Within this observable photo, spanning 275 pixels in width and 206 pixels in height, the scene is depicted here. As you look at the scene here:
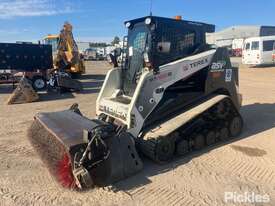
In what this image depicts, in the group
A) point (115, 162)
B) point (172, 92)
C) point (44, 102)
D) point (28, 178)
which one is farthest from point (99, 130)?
point (44, 102)

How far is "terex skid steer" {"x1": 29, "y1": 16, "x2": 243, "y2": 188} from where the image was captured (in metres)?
4.36

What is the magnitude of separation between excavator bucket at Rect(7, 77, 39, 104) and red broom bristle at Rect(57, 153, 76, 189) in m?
7.79

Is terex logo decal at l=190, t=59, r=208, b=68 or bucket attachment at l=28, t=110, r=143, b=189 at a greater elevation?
terex logo decal at l=190, t=59, r=208, b=68

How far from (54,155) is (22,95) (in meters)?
7.59

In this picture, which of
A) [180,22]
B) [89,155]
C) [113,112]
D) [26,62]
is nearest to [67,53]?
[26,62]

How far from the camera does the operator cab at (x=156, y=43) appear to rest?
5668 mm

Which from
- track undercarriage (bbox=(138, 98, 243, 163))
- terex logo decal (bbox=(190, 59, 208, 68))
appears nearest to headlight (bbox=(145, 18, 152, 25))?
terex logo decal (bbox=(190, 59, 208, 68))

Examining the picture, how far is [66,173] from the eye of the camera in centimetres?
433

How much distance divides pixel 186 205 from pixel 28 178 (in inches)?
Answer: 96.5

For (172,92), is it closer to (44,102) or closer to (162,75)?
(162,75)

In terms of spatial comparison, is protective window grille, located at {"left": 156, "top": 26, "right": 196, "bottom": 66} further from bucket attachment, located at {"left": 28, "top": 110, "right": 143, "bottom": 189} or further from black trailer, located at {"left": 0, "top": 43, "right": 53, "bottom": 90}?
black trailer, located at {"left": 0, "top": 43, "right": 53, "bottom": 90}

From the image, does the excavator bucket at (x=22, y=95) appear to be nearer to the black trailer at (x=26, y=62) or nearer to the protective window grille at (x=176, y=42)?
the black trailer at (x=26, y=62)

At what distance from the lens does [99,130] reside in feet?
14.2

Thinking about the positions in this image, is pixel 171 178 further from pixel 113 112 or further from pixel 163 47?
pixel 163 47
